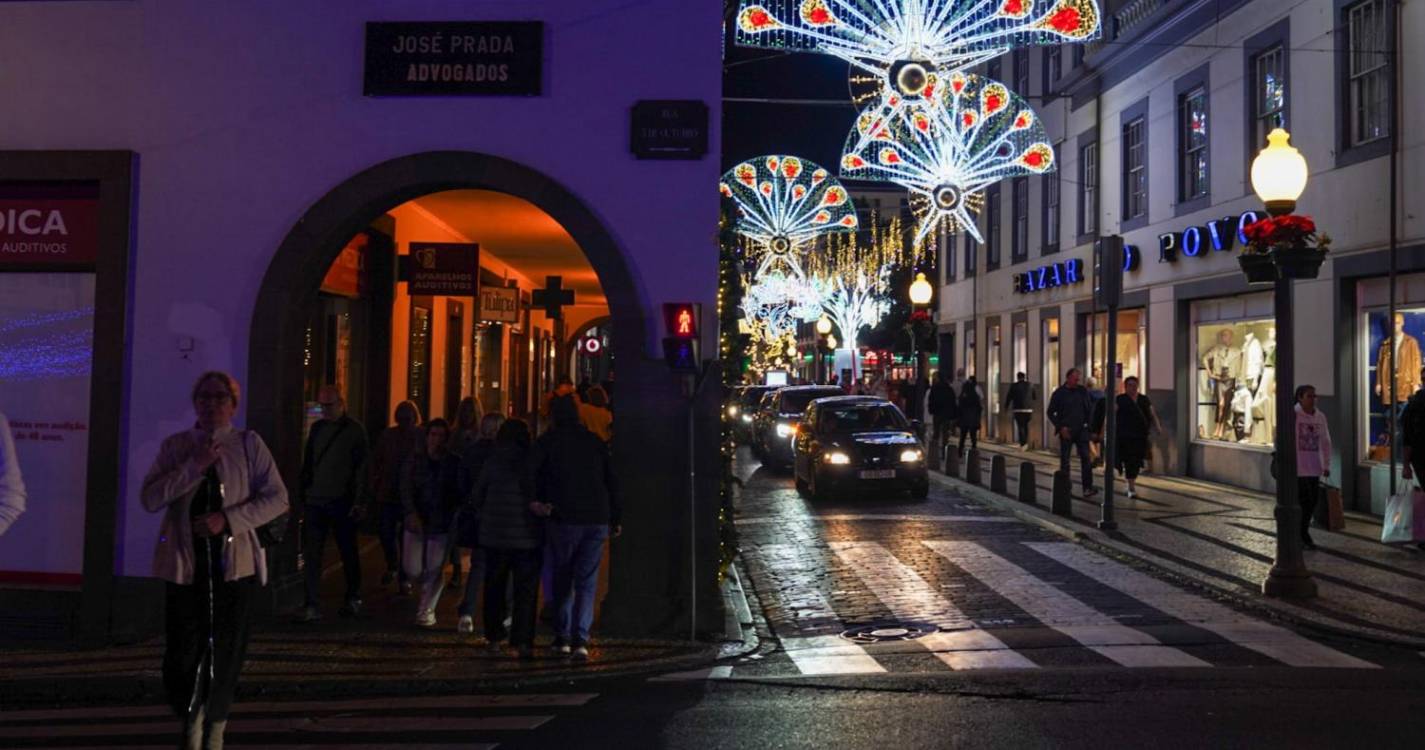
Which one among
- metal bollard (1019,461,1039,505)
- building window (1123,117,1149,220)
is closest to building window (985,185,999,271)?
building window (1123,117,1149,220)

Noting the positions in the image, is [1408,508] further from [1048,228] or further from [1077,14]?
[1048,228]

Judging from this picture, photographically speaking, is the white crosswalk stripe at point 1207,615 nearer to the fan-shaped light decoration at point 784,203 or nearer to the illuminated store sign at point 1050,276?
the illuminated store sign at point 1050,276

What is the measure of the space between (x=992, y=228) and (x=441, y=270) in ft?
70.2

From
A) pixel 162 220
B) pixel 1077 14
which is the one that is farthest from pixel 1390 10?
pixel 162 220

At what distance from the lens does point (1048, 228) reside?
29.0 metres

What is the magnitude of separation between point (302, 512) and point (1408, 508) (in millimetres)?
10776

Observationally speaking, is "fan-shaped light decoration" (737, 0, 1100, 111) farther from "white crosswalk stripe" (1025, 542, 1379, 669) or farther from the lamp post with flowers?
"white crosswalk stripe" (1025, 542, 1379, 669)

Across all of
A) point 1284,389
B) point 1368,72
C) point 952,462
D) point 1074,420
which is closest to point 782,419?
point 952,462

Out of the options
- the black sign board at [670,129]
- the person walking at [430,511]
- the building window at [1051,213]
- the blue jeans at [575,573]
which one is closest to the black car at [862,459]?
the person walking at [430,511]

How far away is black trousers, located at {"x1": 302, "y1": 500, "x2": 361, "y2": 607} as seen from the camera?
9.93m

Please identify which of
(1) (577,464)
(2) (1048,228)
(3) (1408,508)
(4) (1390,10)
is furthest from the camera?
(2) (1048,228)

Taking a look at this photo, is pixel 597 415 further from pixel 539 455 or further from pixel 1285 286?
pixel 1285 286

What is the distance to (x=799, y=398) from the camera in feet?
83.6

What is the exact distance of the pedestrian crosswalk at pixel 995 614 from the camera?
28.4ft
